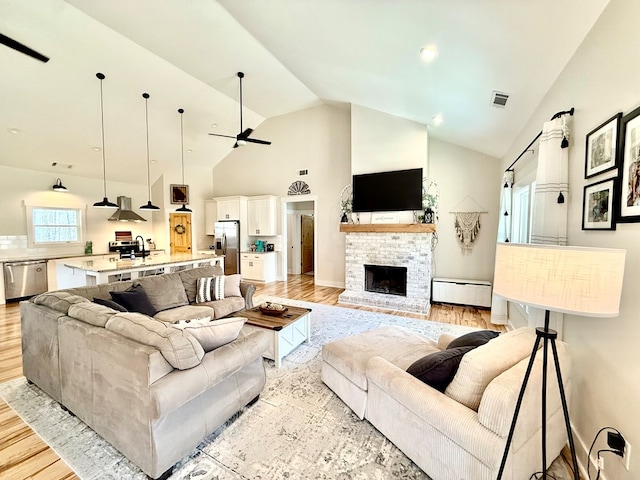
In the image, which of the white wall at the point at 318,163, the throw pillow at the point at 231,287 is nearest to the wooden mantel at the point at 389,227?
the white wall at the point at 318,163

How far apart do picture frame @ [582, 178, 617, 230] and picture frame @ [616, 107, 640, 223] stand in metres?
0.07

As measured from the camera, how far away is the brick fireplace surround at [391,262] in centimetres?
496

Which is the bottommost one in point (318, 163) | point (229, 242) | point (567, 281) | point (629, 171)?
point (229, 242)

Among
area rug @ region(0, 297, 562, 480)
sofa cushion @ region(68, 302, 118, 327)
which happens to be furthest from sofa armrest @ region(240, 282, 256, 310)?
sofa cushion @ region(68, 302, 118, 327)

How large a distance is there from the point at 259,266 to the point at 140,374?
572 cm

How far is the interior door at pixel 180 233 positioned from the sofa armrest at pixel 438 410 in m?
7.51

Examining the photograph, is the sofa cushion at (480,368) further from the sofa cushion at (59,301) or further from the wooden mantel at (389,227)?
the wooden mantel at (389,227)

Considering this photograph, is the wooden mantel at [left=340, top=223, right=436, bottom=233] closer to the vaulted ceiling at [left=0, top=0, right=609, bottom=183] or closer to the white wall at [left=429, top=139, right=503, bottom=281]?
the white wall at [left=429, top=139, right=503, bottom=281]

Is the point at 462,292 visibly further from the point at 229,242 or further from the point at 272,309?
the point at 229,242

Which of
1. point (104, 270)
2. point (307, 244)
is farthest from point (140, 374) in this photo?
point (307, 244)

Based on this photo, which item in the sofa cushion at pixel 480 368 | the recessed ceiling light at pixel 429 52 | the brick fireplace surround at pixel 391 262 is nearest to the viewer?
the sofa cushion at pixel 480 368

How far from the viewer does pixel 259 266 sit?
23.5 ft

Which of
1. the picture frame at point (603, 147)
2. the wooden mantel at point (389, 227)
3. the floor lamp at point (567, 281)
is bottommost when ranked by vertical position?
the floor lamp at point (567, 281)

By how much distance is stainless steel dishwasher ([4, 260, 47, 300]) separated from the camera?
516 cm
